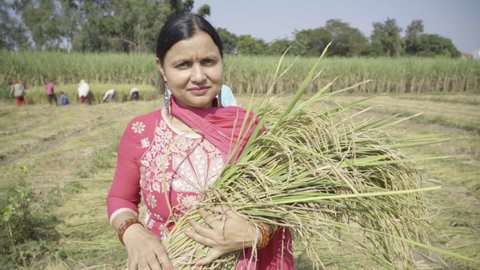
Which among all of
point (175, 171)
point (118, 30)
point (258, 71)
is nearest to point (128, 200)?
point (175, 171)

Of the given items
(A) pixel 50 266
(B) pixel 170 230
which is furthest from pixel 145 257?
(A) pixel 50 266

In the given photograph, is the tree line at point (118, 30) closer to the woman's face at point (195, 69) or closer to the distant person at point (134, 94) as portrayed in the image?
the distant person at point (134, 94)

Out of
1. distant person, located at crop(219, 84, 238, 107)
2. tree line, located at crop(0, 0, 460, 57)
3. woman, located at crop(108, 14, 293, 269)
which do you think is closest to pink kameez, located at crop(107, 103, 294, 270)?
woman, located at crop(108, 14, 293, 269)

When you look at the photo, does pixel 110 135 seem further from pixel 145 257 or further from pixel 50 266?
pixel 145 257

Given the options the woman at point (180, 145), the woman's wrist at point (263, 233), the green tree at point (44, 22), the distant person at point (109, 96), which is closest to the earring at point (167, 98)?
the woman at point (180, 145)

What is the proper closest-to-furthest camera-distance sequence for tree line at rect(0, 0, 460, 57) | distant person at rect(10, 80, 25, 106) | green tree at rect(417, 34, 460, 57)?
distant person at rect(10, 80, 25, 106)
tree line at rect(0, 0, 460, 57)
green tree at rect(417, 34, 460, 57)

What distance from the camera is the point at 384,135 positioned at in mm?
1209

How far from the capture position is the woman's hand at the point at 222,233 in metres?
0.99

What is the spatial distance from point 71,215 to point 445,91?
20834mm

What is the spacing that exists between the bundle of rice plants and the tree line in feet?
83.9

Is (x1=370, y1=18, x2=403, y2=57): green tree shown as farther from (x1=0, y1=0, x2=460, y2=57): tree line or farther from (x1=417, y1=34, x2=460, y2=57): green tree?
(x1=417, y1=34, x2=460, y2=57): green tree

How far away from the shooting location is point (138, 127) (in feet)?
3.84

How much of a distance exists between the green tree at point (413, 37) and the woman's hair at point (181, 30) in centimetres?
6066

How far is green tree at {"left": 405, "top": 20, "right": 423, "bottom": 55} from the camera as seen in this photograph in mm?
55000
